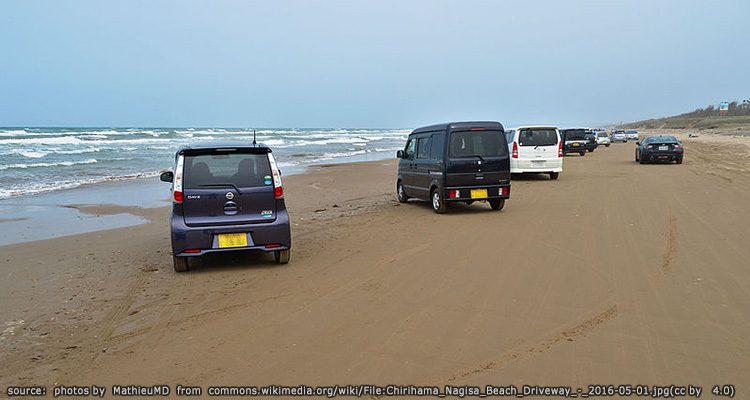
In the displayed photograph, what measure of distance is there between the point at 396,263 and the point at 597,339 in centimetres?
324

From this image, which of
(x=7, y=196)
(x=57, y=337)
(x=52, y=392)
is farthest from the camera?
(x=7, y=196)

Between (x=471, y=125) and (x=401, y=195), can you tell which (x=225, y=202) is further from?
(x=401, y=195)

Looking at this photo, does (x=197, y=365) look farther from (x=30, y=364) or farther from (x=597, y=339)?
(x=597, y=339)

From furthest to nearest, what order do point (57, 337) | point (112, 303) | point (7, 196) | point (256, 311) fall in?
point (7, 196) < point (112, 303) < point (256, 311) < point (57, 337)

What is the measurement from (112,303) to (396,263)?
3296mm

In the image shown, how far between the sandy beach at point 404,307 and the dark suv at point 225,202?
398 millimetres

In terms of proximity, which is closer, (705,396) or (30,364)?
(705,396)

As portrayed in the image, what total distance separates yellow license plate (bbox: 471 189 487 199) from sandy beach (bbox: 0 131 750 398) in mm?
1388

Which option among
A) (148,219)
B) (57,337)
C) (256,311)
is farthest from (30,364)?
(148,219)

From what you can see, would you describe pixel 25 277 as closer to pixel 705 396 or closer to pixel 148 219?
pixel 148 219

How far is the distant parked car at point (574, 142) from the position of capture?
116ft

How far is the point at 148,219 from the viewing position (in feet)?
42.4

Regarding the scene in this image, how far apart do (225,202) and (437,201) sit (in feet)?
19.1

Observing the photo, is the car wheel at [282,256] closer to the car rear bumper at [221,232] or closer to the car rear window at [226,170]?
the car rear bumper at [221,232]
